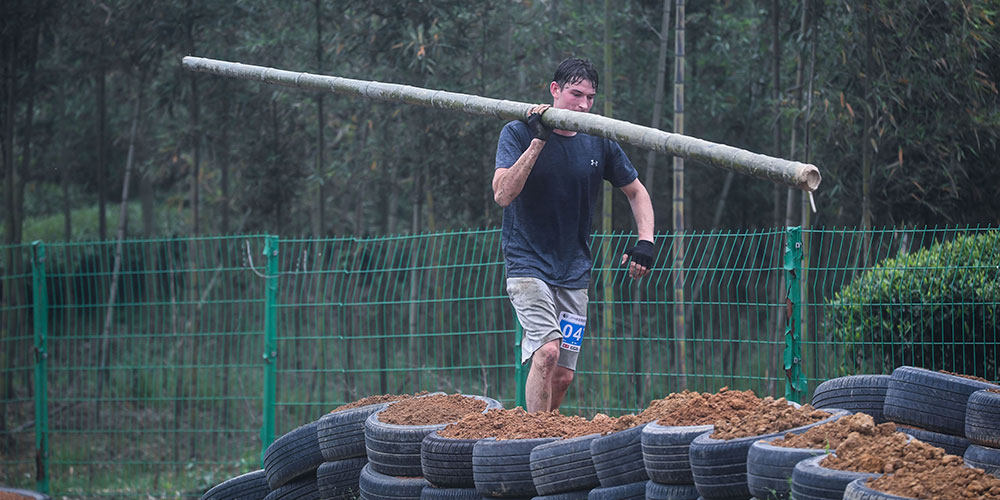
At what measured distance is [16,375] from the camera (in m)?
12.1

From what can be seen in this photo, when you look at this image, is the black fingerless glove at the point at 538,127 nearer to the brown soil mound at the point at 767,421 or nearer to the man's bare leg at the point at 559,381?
the man's bare leg at the point at 559,381

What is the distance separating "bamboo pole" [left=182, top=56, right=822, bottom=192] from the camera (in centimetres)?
330

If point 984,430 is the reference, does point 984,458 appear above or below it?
below

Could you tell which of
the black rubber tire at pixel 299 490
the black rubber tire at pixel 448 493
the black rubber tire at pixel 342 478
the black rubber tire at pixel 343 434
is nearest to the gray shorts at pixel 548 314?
the black rubber tire at pixel 448 493

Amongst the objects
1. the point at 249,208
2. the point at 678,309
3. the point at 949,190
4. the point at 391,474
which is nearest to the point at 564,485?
Result: the point at 391,474

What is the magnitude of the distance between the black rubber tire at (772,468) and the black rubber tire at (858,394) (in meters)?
1.42

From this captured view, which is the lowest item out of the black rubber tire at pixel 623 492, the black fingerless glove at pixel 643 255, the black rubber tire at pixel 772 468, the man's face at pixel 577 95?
the black rubber tire at pixel 623 492

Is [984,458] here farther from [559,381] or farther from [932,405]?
[559,381]

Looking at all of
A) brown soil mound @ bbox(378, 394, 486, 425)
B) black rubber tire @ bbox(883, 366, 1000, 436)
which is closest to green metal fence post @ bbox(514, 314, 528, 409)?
brown soil mound @ bbox(378, 394, 486, 425)

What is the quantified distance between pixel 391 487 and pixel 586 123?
1783mm

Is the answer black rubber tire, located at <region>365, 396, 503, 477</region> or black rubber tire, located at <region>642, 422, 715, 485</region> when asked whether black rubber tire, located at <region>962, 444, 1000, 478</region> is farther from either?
black rubber tire, located at <region>365, 396, 503, 477</region>

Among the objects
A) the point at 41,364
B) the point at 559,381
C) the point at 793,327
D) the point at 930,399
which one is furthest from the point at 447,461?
the point at 41,364

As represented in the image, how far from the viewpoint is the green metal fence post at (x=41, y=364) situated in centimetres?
766

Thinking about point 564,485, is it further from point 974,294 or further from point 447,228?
point 447,228
